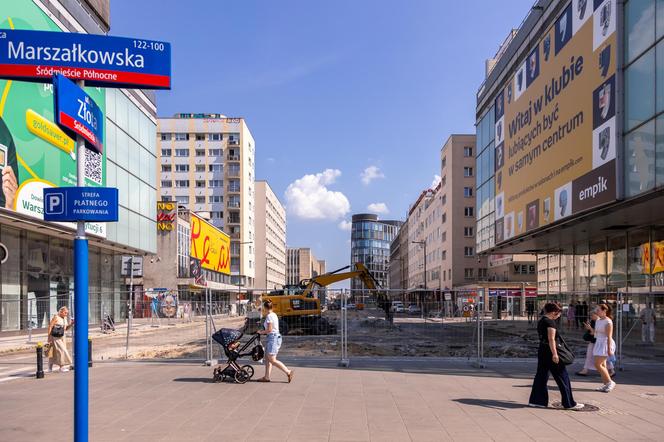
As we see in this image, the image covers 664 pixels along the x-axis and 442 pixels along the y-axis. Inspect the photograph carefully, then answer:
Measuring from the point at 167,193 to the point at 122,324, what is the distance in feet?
230

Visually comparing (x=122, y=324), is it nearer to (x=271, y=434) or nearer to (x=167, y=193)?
(x=271, y=434)

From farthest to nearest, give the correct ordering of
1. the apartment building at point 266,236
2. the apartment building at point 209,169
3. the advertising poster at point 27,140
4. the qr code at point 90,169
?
the apartment building at point 266,236
the apartment building at point 209,169
the advertising poster at point 27,140
the qr code at point 90,169

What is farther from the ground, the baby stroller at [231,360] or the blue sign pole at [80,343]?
the blue sign pole at [80,343]

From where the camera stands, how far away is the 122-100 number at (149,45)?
6.04 m

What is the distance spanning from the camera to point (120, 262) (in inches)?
1745

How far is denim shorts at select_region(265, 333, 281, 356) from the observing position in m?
11.4

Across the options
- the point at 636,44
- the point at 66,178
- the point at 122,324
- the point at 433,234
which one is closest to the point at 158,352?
the point at 122,324

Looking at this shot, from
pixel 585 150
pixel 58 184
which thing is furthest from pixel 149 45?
pixel 58 184

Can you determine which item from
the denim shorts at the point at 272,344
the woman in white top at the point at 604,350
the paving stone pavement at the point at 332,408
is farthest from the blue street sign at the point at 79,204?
the woman in white top at the point at 604,350

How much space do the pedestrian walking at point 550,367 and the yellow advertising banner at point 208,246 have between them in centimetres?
5721

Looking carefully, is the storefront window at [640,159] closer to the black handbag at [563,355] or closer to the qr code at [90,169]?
the black handbag at [563,355]

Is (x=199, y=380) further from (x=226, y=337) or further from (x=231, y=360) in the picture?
(x=226, y=337)

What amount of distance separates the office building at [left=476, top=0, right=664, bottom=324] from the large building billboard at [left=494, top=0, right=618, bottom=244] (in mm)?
49

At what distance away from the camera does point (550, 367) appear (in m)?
9.03
